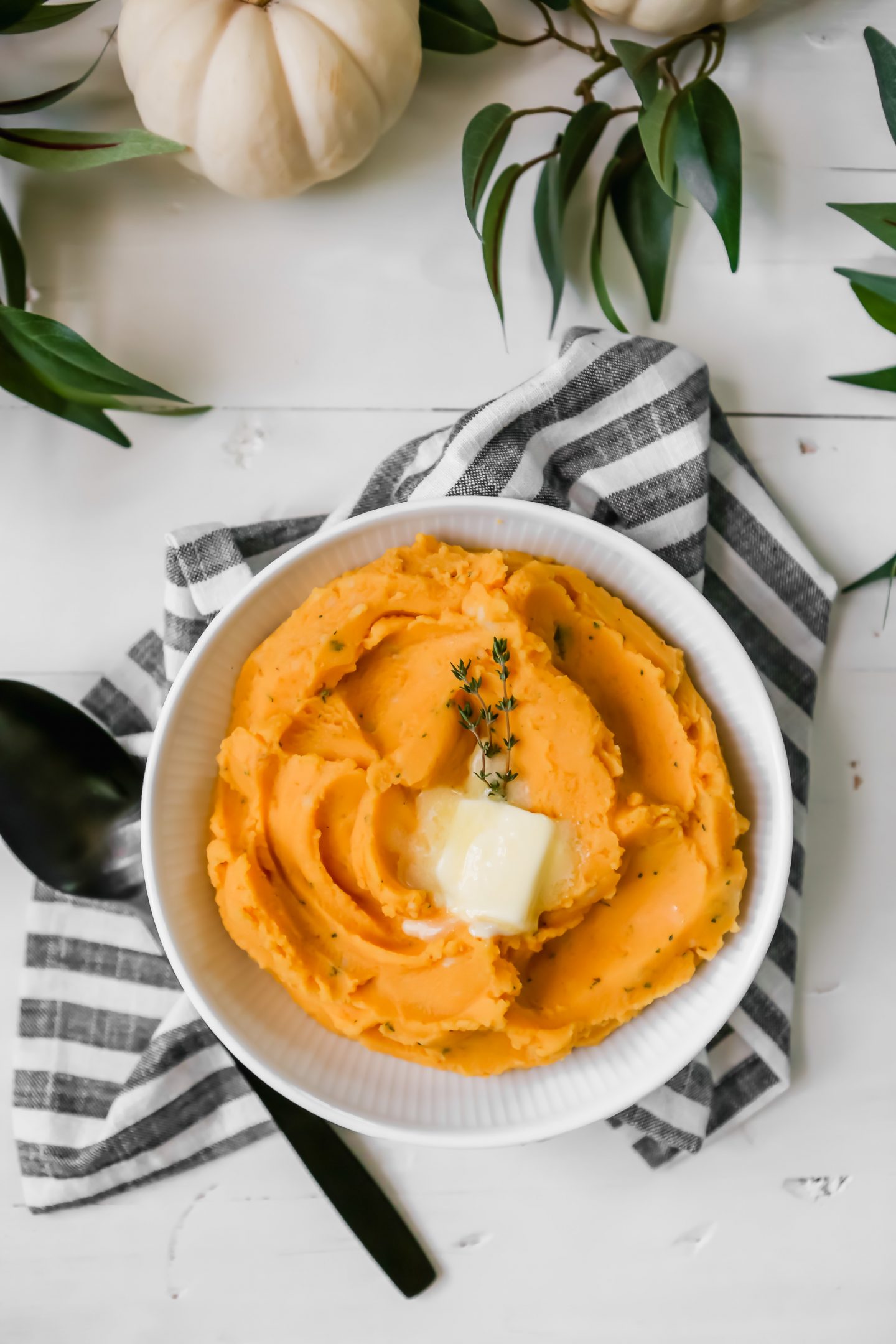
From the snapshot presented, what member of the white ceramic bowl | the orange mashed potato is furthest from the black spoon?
the orange mashed potato

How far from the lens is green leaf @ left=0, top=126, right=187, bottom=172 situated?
2.05m

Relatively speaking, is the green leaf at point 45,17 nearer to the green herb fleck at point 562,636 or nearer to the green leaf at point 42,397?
the green leaf at point 42,397

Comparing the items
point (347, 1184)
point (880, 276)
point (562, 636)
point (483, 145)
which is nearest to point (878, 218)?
point (880, 276)

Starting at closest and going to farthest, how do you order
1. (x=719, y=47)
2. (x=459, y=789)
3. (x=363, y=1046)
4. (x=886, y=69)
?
(x=459, y=789)
(x=363, y=1046)
(x=886, y=69)
(x=719, y=47)

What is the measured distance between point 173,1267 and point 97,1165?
30 cm

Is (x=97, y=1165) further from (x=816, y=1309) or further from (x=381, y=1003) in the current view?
(x=816, y=1309)

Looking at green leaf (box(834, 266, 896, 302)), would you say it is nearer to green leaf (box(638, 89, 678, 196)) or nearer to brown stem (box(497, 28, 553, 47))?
green leaf (box(638, 89, 678, 196))

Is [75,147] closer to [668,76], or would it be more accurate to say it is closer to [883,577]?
[668,76]

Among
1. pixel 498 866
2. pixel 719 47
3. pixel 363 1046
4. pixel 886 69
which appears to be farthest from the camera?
pixel 719 47

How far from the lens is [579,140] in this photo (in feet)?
7.30

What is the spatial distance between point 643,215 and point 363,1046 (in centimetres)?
182

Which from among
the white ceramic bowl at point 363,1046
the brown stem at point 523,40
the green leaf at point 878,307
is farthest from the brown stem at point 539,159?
the white ceramic bowl at point 363,1046

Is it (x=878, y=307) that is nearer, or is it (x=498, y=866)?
(x=498, y=866)

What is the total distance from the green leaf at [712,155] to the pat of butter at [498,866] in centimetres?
122
